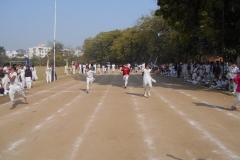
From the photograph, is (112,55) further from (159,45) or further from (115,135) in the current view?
(115,135)

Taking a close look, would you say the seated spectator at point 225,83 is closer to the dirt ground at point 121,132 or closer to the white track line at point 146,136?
the dirt ground at point 121,132

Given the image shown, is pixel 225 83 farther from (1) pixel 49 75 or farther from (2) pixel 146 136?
(1) pixel 49 75

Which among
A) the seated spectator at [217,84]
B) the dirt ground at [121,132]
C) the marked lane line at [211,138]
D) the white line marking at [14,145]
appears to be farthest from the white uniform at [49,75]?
the white line marking at [14,145]

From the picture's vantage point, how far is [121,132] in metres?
7.97

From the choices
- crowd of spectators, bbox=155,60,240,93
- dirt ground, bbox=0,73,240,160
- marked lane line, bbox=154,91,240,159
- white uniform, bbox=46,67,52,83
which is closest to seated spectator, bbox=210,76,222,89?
crowd of spectators, bbox=155,60,240,93

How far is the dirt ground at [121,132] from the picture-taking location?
619 cm

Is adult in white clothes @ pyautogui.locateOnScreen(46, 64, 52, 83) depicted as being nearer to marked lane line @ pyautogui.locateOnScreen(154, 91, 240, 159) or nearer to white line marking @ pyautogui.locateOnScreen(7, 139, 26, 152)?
marked lane line @ pyautogui.locateOnScreen(154, 91, 240, 159)

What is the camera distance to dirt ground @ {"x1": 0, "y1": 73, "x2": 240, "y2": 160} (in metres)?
6.19

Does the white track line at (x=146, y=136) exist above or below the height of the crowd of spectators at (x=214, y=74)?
below

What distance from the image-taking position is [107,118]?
32.6ft

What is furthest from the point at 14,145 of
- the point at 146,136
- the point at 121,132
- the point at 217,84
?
the point at 217,84

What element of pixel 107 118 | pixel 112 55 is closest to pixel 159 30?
pixel 112 55

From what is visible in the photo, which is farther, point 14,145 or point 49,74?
point 49,74

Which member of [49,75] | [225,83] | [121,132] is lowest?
[121,132]
